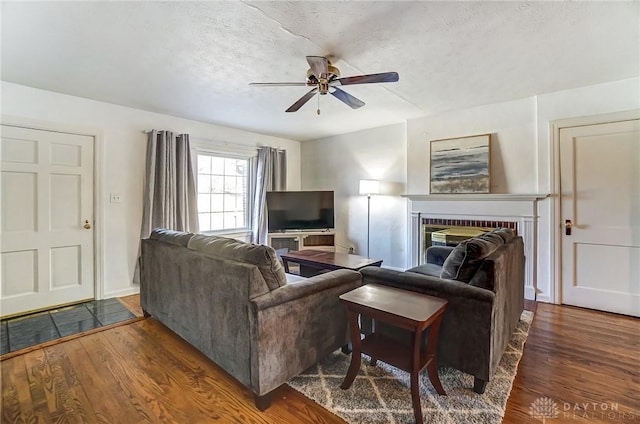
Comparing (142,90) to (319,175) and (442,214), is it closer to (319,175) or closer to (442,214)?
(319,175)

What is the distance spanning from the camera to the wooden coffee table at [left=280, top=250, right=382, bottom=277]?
3217mm

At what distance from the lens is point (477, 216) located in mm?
3762

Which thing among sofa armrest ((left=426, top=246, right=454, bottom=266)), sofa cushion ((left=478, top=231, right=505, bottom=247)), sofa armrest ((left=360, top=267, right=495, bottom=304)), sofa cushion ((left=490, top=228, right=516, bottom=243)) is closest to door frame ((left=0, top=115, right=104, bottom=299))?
sofa armrest ((left=360, top=267, right=495, bottom=304))

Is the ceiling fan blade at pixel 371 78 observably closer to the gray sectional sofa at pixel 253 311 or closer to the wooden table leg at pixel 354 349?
the gray sectional sofa at pixel 253 311

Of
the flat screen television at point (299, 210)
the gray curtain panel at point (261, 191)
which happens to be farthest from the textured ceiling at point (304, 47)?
the flat screen television at point (299, 210)

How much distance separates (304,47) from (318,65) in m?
0.33

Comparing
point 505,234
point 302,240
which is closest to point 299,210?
point 302,240

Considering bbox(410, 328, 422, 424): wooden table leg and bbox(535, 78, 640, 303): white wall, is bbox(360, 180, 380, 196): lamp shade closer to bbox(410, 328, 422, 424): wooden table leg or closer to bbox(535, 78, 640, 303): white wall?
bbox(535, 78, 640, 303): white wall

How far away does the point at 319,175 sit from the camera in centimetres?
563

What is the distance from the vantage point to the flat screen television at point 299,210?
4914 mm

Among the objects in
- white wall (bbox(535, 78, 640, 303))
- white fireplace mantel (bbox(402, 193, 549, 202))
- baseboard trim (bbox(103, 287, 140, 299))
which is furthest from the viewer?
baseboard trim (bbox(103, 287, 140, 299))

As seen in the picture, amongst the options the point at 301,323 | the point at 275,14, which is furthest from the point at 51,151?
the point at 301,323

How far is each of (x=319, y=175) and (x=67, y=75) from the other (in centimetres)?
373

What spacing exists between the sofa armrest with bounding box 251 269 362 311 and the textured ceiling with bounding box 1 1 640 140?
67.1 inches
